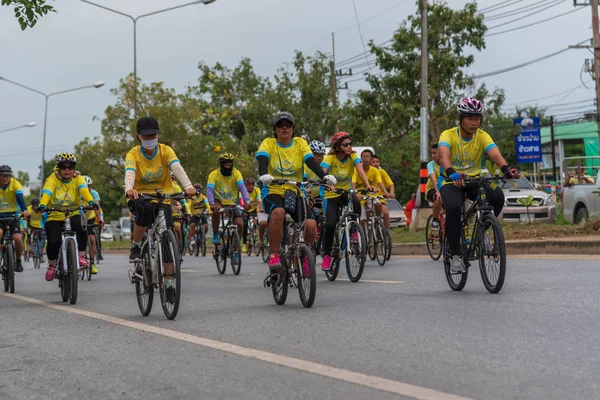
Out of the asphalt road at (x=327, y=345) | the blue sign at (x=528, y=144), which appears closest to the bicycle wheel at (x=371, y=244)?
the asphalt road at (x=327, y=345)

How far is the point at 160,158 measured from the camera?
1001cm

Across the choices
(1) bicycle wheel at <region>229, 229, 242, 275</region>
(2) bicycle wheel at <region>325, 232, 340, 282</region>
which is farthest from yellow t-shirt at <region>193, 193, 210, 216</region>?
(2) bicycle wheel at <region>325, 232, 340, 282</region>

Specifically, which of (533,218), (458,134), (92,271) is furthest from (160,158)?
(533,218)

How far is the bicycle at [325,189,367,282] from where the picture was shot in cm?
1215

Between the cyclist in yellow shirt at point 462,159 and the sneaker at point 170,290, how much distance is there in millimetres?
2882

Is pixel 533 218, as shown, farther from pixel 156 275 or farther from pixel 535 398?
pixel 535 398

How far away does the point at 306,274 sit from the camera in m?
9.12

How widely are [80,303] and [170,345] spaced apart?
4.63m

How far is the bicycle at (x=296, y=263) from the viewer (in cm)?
907

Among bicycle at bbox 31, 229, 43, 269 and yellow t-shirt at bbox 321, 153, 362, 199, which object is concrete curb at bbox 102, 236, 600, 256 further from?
bicycle at bbox 31, 229, 43, 269

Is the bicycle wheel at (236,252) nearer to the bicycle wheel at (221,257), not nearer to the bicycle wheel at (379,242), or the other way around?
the bicycle wheel at (221,257)

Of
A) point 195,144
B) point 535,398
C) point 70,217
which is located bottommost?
point 535,398

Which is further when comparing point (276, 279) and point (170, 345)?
point (276, 279)

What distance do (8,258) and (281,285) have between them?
19.6ft
